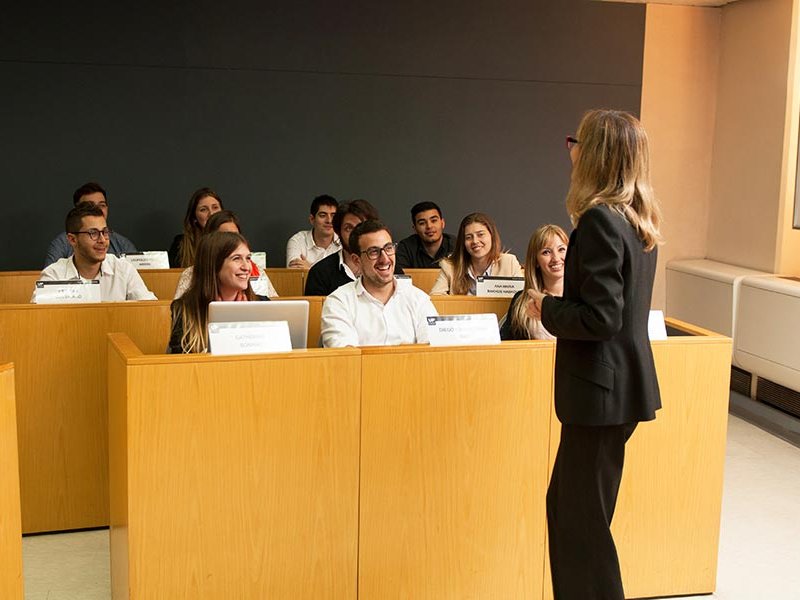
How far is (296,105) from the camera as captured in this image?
22.0 feet

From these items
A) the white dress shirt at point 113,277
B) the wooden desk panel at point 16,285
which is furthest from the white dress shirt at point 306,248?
the wooden desk panel at point 16,285

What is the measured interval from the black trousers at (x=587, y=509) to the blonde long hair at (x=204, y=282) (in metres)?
1.48

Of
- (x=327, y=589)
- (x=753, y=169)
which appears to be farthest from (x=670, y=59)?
(x=327, y=589)

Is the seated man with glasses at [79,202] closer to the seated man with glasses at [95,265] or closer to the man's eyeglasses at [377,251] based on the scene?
the seated man with glasses at [95,265]

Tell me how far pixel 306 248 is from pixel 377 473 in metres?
3.72

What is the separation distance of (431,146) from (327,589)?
450 centimetres

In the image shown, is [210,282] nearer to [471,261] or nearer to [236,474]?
[236,474]

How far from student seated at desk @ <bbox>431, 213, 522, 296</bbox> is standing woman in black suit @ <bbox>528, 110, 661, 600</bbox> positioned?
2496 mm

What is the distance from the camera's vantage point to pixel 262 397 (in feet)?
9.24

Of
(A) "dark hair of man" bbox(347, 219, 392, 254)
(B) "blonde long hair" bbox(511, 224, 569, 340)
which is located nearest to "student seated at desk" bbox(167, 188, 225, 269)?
(A) "dark hair of man" bbox(347, 219, 392, 254)

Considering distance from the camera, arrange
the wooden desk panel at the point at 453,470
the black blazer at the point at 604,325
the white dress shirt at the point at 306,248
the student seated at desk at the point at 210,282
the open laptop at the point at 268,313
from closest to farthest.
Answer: the black blazer at the point at 604,325, the wooden desk panel at the point at 453,470, the open laptop at the point at 268,313, the student seated at desk at the point at 210,282, the white dress shirt at the point at 306,248

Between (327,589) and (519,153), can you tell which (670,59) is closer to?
(519,153)

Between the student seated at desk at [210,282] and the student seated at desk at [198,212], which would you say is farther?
the student seated at desk at [198,212]

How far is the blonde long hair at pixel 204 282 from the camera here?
3498 millimetres
